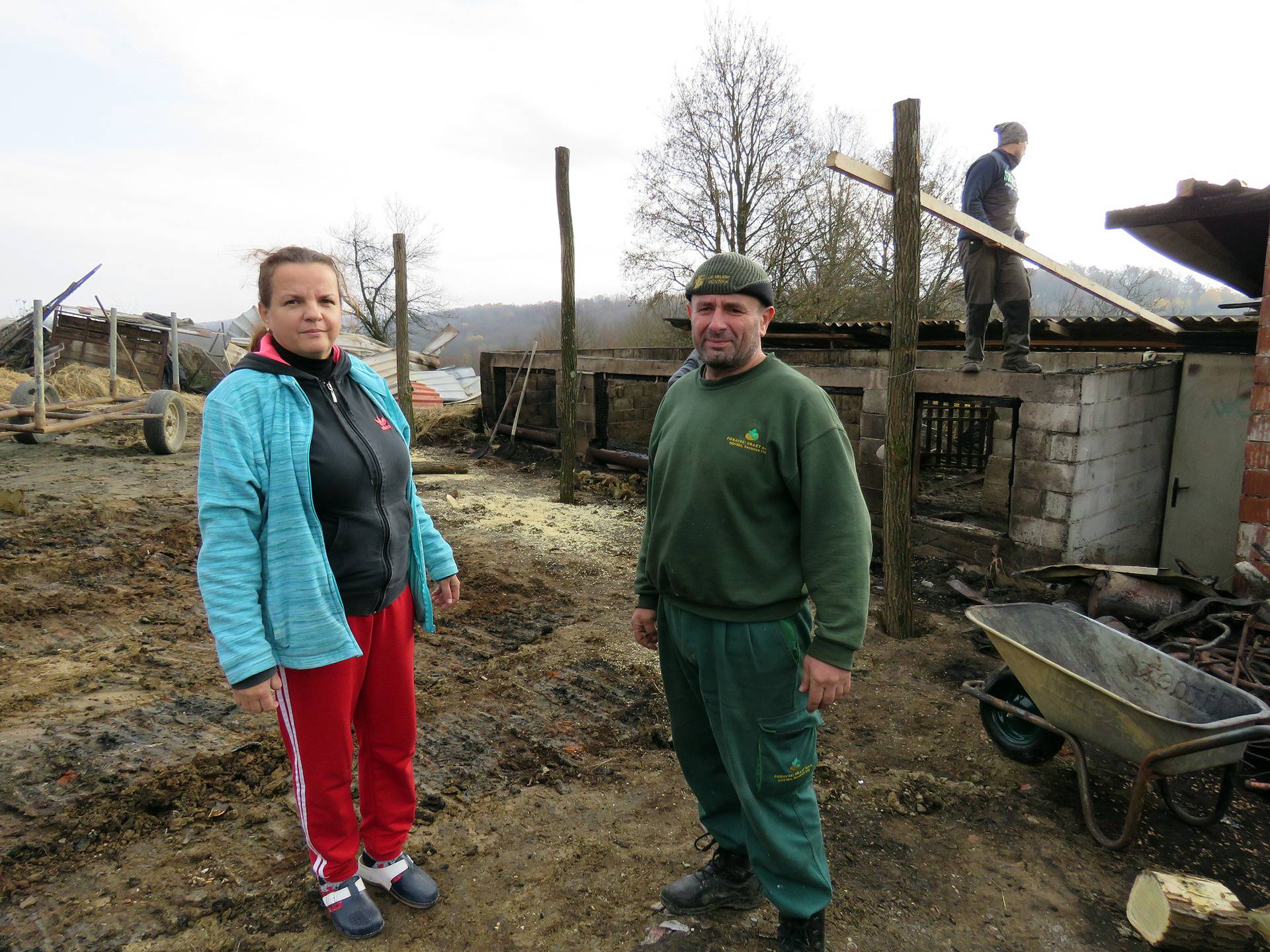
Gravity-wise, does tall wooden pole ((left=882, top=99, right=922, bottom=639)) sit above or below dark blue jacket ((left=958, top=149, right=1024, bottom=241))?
below

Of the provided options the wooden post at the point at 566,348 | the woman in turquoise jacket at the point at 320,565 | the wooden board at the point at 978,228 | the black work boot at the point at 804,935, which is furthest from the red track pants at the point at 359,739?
the wooden post at the point at 566,348

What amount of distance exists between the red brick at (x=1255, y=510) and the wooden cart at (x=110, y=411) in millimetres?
11384

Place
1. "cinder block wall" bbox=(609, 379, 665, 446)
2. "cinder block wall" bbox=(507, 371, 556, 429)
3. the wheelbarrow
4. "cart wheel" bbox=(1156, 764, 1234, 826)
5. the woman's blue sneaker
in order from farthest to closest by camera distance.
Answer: "cinder block wall" bbox=(507, 371, 556, 429)
"cinder block wall" bbox=(609, 379, 665, 446)
"cart wheel" bbox=(1156, 764, 1234, 826)
the wheelbarrow
the woman's blue sneaker

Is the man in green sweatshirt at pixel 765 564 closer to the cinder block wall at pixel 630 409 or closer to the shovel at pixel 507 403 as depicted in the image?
the cinder block wall at pixel 630 409

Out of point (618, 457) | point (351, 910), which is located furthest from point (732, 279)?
point (618, 457)

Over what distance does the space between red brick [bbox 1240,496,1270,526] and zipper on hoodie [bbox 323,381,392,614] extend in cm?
551

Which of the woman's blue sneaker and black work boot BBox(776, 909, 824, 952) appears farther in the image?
the woman's blue sneaker

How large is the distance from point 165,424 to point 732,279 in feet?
35.5

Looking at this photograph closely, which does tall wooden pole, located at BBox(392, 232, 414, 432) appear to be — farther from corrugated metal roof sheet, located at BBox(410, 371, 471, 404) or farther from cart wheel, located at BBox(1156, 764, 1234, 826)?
cart wheel, located at BBox(1156, 764, 1234, 826)

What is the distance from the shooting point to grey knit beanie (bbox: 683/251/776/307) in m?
1.98

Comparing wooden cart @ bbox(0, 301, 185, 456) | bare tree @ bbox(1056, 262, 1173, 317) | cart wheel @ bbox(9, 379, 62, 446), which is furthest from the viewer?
bare tree @ bbox(1056, 262, 1173, 317)

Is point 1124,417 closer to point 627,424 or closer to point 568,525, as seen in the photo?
point 568,525

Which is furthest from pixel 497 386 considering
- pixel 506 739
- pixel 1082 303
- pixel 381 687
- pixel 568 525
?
pixel 1082 303

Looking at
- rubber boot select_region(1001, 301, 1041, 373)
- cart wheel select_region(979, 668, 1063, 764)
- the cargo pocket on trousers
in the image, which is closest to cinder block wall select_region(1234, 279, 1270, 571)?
rubber boot select_region(1001, 301, 1041, 373)
